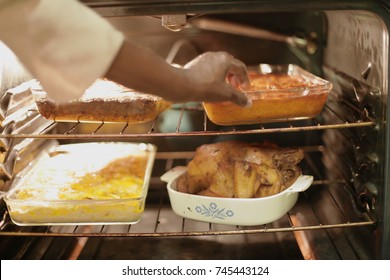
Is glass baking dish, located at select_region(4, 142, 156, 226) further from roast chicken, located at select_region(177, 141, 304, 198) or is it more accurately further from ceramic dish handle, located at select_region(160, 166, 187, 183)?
roast chicken, located at select_region(177, 141, 304, 198)

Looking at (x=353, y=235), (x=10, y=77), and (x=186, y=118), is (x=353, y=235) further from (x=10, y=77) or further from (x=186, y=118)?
(x=10, y=77)

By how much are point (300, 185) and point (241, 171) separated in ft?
0.55

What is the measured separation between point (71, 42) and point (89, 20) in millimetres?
52

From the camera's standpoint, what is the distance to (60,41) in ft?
2.55

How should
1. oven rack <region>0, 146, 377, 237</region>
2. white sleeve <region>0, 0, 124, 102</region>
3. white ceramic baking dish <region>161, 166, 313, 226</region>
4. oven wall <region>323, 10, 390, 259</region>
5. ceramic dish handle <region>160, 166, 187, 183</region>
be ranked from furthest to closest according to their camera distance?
1. oven rack <region>0, 146, 377, 237</region>
2. ceramic dish handle <region>160, 166, 187, 183</region>
3. white ceramic baking dish <region>161, 166, 313, 226</region>
4. oven wall <region>323, 10, 390, 259</region>
5. white sleeve <region>0, 0, 124, 102</region>

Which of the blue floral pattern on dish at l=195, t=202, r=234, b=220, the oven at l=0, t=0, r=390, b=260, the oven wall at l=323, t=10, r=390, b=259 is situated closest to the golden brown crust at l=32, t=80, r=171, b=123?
the oven at l=0, t=0, r=390, b=260

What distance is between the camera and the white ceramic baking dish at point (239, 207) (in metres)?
1.24

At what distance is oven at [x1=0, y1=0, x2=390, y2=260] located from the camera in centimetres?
112

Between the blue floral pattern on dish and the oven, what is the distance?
0.17 feet

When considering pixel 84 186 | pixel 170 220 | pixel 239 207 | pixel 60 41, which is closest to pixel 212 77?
pixel 60 41

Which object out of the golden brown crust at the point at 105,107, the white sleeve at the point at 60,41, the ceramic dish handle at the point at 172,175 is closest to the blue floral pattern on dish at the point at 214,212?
the ceramic dish handle at the point at 172,175

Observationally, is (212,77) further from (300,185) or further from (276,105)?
(300,185)

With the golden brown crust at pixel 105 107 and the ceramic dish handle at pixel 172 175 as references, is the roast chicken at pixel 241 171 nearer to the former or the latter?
the ceramic dish handle at pixel 172 175
